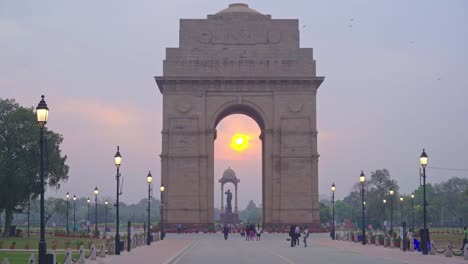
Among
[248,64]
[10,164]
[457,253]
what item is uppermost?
[248,64]

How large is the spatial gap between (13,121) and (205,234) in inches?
844

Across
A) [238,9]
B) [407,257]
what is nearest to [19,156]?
[238,9]

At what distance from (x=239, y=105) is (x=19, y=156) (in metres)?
24.9

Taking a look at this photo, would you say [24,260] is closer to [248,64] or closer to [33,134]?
[33,134]

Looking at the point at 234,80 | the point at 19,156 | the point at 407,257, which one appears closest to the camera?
the point at 407,257

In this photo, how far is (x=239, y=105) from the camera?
Result: 8612 cm

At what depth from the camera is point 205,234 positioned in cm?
8019

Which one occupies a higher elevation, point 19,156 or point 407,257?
point 19,156

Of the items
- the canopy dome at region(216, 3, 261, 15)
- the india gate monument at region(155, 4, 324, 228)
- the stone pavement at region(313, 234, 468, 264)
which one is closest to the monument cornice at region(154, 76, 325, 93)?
the india gate monument at region(155, 4, 324, 228)

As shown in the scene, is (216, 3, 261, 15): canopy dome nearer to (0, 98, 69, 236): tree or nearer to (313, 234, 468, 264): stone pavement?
(0, 98, 69, 236): tree

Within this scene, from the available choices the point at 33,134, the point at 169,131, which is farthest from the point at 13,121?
the point at 169,131

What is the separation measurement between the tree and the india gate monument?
49.9 ft

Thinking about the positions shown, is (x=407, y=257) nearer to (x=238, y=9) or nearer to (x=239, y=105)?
(x=239, y=105)

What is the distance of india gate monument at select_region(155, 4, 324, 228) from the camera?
8412 centimetres
